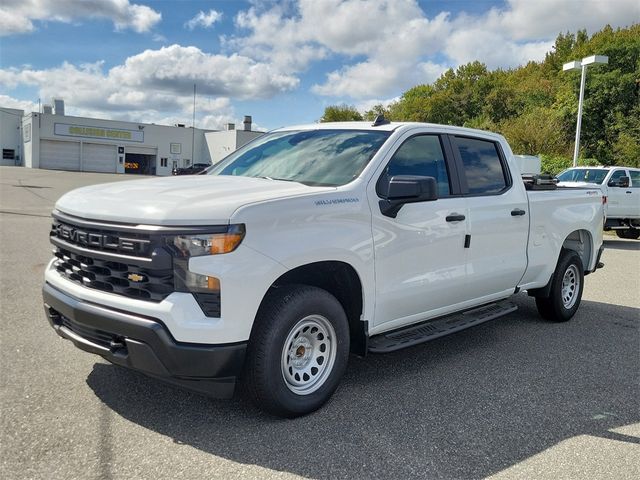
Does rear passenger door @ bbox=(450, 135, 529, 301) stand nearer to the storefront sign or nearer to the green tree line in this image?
the green tree line

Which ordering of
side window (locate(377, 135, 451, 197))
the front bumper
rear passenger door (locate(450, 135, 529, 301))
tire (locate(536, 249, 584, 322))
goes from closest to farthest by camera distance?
the front bumper < side window (locate(377, 135, 451, 197)) < rear passenger door (locate(450, 135, 529, 301)) < tire (locate(536, 249, 584, 322))

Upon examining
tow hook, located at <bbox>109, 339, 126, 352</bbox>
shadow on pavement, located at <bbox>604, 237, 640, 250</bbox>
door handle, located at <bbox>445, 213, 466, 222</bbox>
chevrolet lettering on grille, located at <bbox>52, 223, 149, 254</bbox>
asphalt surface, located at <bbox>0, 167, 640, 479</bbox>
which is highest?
door handle, located at <bbox>445, 213, 466, 222</bbox>

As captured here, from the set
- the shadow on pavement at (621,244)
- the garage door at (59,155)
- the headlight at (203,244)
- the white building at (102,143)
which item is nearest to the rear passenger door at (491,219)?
the headlight at (203,244)

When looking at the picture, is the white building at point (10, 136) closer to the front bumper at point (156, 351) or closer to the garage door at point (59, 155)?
the garage door at point (59, 155)

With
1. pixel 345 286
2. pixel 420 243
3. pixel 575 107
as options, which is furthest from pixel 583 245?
pixel 575 107

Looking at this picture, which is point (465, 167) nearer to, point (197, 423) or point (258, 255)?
point (258, 255)

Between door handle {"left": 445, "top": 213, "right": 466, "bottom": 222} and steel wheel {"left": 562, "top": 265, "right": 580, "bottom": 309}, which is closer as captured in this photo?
door handle {"left": 445, "top": 213, "right": 466, "bottom": 222}

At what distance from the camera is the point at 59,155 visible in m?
59.9

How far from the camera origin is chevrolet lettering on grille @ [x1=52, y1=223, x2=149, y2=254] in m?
3.20

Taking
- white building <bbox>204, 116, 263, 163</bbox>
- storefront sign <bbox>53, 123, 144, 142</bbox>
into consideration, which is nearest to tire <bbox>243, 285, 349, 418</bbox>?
white building <bbox>204, 116, 263, 163</bbox>

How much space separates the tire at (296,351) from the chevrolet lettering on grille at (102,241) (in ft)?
2.70

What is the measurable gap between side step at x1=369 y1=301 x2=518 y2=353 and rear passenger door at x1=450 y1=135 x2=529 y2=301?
0.15 meters

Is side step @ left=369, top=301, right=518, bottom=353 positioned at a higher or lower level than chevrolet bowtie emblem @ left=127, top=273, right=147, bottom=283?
lower

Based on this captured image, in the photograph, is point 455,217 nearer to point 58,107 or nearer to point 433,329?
Result: point 433,329
